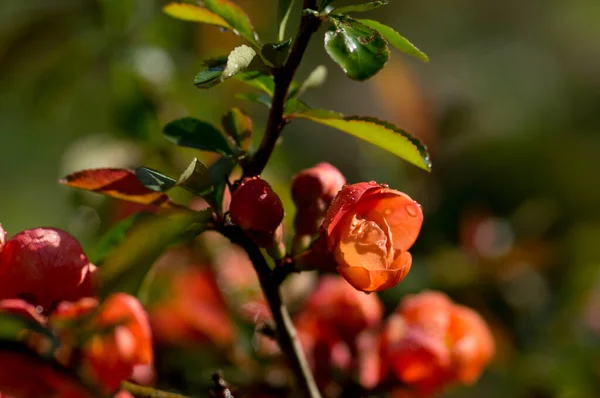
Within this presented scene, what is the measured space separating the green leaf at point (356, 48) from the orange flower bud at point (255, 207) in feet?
0.41

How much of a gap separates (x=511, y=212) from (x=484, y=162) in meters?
0.18

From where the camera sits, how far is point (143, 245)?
76 cm

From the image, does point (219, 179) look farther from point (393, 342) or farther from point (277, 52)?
point (393, 342)

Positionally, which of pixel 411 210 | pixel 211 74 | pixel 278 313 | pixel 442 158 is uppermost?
pixel 211 74

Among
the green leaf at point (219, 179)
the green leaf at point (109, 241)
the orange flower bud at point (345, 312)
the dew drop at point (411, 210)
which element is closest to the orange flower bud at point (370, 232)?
the dew drop at point (411, 210)

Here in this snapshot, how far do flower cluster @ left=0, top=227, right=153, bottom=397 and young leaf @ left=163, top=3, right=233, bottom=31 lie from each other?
22 cm

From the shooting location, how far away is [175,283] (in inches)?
52.5

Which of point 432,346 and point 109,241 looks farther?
point 432,346

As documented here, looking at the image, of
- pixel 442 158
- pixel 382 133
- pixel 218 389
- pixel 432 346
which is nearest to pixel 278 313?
pixel 218 389

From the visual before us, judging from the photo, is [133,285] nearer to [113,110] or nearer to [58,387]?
[58,387]

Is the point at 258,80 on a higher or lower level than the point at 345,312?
higher

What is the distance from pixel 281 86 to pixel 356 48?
75 millimetres

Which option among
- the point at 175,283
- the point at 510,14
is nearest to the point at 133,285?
the point at 175,283

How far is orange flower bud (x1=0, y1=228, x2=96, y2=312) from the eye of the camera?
70 centimetres
